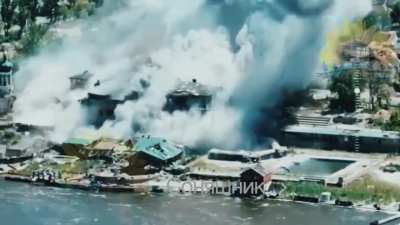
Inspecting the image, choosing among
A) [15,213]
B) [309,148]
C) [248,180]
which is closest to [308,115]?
[309,148]

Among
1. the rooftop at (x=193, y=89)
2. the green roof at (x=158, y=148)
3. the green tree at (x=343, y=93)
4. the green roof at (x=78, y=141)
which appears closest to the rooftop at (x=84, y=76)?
the rooftop at (x=193, y=89)

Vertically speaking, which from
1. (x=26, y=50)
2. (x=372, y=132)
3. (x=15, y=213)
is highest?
(x=26, y=50)

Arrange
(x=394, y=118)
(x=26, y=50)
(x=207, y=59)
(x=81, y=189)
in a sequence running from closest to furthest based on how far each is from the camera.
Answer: (x=81, y=189), (x=394, y=118), (x=207, y=59), (x=26, y=50)

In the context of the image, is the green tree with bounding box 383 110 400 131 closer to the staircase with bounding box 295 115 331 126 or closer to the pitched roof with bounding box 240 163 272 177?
the staircase with bounding box 295 115 331 126

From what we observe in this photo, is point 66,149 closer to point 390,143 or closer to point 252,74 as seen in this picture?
point 252,74

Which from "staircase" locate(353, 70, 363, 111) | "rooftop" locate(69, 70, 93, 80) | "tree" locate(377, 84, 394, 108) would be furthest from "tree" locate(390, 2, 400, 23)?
"rooftop" locate(69, 70, 93, 80)

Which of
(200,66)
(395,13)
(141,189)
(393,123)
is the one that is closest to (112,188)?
(141,189)
